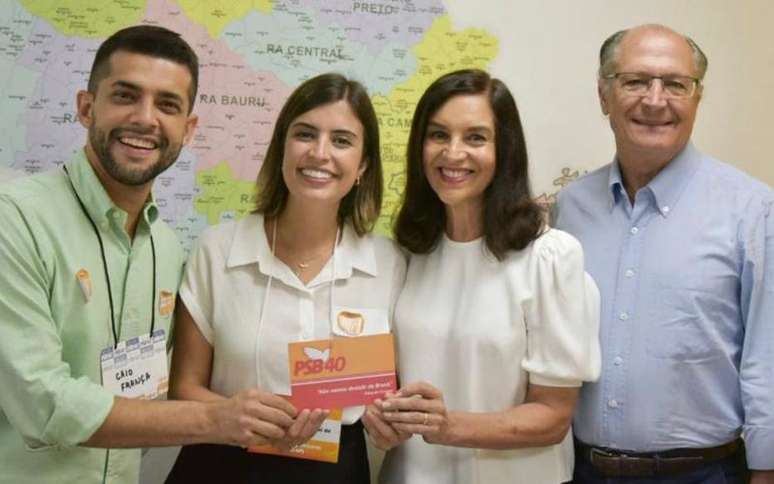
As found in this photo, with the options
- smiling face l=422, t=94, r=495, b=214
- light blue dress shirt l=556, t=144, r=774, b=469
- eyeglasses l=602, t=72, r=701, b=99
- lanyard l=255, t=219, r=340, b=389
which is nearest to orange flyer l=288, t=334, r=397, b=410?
lanyard l=255, t=219, r=340, b=389

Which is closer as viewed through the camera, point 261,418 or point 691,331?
point 261,418

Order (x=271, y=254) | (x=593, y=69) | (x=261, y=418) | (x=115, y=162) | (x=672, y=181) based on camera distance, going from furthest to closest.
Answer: (x=593, y=69)
(x=672, y=181)
(x=271, y=254)
(x=115, y=162)
(x=261, y=418)

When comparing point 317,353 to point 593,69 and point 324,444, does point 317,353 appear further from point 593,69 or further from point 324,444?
point 593,69

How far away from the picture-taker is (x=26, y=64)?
2.22 meters

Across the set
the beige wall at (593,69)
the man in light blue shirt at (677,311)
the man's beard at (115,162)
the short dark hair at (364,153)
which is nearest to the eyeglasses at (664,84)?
the man in light blue shirt at (677,311)

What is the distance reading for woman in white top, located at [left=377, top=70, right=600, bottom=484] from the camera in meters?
1.74

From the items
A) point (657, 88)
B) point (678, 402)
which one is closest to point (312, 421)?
point (678, 402)

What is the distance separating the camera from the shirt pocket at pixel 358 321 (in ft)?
5.84

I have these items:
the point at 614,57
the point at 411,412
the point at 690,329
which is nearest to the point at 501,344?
the point at 411,412

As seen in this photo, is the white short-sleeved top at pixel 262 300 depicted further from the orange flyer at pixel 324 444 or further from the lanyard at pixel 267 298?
the orange flyer at pixel 324 444

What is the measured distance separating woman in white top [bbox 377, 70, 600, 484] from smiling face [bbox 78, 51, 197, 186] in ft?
2.16

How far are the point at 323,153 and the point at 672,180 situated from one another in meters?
0.98

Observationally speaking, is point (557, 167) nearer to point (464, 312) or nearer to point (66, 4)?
point (464, 312)

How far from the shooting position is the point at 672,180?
6.52 feet
